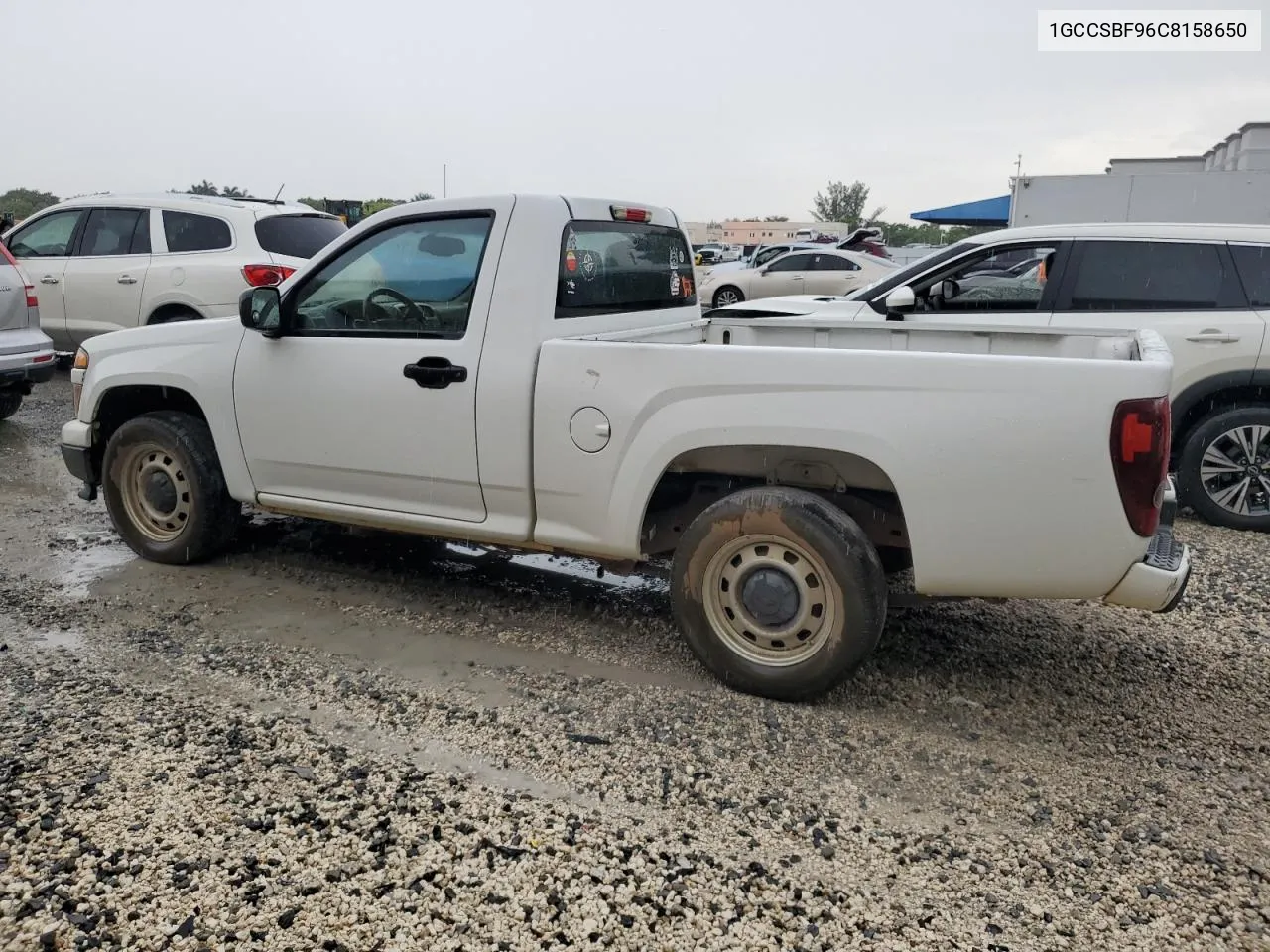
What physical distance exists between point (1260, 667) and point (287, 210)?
28.5ft

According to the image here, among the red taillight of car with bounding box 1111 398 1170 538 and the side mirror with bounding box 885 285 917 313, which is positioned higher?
the side mirror with bounding box 885 285 917 313

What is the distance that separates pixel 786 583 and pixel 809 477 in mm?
414

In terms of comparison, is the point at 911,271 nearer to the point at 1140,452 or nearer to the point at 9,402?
the point at 1140,452

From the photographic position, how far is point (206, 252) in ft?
29.9

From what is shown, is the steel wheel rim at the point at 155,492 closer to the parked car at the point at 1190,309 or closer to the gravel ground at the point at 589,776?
the gravel ground at the point at 589,776

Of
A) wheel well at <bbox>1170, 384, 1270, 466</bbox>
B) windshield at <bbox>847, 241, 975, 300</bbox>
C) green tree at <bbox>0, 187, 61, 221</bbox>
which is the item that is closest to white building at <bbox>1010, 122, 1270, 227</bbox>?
windshield at <bbox>847, 241, 975, 300</bbox>

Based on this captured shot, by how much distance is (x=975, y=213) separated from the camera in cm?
2653

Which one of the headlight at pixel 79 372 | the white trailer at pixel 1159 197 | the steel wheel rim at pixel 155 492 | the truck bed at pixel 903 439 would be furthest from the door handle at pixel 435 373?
the white trailer at pixel 1159 197

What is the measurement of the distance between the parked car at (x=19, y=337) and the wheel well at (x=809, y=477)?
22.1 ft

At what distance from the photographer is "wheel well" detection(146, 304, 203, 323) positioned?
9.25m

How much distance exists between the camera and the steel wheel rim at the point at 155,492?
502 centimetres

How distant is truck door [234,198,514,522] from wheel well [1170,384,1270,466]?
4.58m

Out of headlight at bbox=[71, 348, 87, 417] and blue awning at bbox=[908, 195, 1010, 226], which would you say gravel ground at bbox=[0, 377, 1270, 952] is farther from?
blue awning at bbox=[908, 195, 1010, 226]

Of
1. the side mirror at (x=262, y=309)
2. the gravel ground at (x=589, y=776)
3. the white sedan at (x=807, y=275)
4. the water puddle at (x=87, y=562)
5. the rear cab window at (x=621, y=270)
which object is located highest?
the white sedan at (x=807, y=275)
